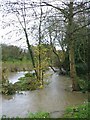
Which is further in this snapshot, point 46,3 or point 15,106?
point 46,3

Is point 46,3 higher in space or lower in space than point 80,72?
higher

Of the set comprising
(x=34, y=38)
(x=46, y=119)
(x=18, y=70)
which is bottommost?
(x=18, y=70)

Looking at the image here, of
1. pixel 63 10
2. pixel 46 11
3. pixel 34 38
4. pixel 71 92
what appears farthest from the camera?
pixel 34 38

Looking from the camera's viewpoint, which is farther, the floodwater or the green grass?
the floodwater

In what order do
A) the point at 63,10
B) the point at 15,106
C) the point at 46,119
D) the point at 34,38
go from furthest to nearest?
the point at 34,38 → the point at 63,10 → the point at 15,106 → the point at 46,119

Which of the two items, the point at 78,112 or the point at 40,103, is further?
the point at 40,103

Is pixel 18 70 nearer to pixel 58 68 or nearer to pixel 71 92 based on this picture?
pixel 58 68

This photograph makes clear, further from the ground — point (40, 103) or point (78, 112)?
point (78, 112)

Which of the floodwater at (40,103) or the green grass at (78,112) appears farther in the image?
the floodwater at (40,103)

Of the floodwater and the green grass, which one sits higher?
the green grass

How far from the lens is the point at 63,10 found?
16.8 ft

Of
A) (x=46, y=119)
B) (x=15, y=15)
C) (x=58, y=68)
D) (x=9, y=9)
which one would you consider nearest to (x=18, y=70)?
(x=58, y=68)

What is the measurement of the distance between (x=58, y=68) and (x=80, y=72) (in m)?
2.58

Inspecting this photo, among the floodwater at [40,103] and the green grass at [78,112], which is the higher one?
the green grass at [78,112]
